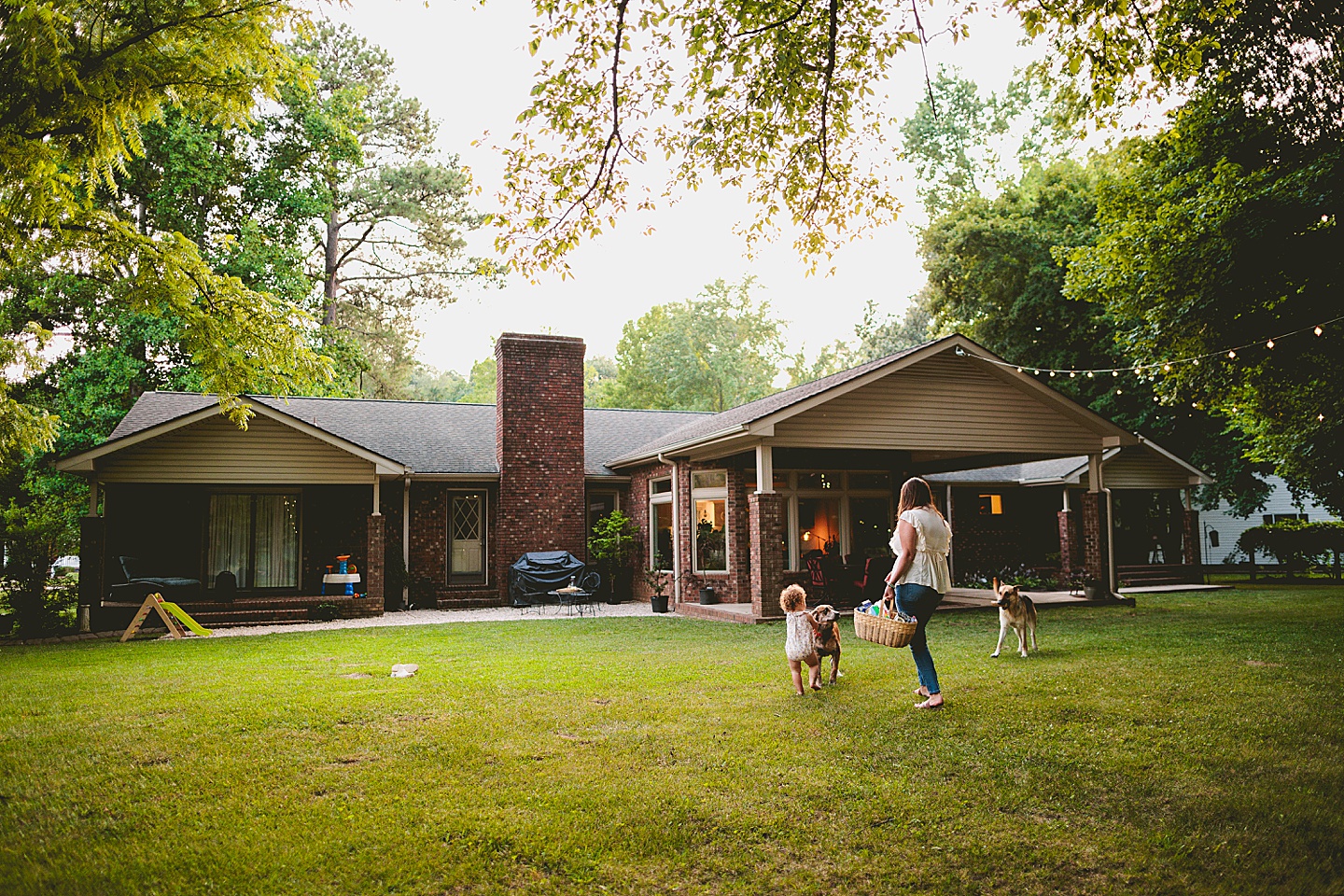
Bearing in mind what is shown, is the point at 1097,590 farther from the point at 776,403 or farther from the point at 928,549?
the point at 928,549

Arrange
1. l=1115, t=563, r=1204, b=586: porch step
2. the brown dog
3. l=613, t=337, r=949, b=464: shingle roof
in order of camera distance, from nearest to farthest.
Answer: the brown dog < l=613, t=337, r=949, b=464: shingle roof < l=1115, t=563, r=1204, b=586: porch step

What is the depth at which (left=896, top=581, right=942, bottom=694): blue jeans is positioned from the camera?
604cm

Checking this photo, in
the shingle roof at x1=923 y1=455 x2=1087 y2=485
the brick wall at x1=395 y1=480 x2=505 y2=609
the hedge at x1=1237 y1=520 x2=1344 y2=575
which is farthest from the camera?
the hedge at x1=1237 y1=520 x2=1344 y2=575

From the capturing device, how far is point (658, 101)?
7215 mm

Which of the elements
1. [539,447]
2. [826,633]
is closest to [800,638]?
[826,633]

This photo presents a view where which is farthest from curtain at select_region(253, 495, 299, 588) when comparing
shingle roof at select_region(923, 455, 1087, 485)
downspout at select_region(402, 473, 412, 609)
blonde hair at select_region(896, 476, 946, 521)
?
blonde hair at select_region(896, 476, 946, 521)

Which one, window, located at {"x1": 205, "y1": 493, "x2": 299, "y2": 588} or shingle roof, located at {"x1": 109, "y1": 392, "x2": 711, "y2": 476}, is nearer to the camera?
window, located at {"x1": 205, "y1": 493, "x2": 299, "y2": 588}

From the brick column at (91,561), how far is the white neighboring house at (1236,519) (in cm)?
2918

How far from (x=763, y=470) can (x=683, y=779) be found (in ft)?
27.0

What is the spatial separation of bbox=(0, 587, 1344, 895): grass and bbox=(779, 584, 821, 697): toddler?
18 cm

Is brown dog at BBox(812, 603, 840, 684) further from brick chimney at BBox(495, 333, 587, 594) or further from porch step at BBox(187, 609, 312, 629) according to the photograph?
brick chimney at BBox(495, 333, 587, 594)

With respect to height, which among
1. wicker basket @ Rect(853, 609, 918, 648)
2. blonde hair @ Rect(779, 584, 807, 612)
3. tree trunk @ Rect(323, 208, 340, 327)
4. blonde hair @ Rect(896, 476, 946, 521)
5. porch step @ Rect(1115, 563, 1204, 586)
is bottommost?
porch step @ Rect(1115, 563, 1204, 586)

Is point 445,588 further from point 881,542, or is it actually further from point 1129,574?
point 1129,574

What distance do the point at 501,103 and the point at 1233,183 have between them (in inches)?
431
